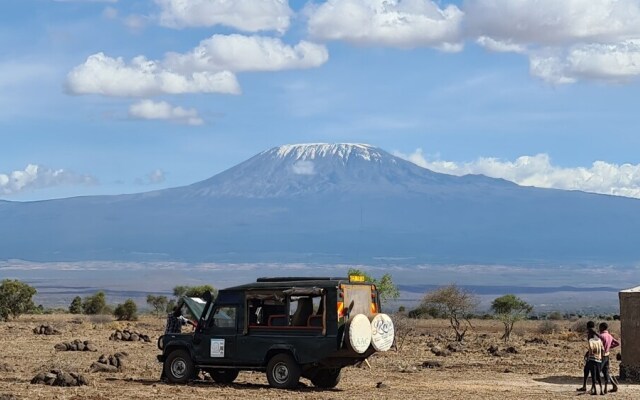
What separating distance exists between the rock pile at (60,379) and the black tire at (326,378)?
497 centimetres

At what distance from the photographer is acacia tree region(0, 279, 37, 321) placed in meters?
71.0

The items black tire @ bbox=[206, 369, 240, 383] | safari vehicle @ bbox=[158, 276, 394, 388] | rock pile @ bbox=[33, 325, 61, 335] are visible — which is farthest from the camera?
rock pile @ bbox=[33, 325, 61, 335]

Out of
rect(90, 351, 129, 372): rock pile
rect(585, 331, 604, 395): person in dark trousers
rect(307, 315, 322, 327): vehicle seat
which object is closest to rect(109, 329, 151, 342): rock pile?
rect(90, 351, 129, 372): rock pile

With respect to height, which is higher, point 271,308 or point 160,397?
point 271,308

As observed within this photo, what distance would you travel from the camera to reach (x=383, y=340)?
25.8m

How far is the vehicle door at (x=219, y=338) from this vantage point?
26.2 m

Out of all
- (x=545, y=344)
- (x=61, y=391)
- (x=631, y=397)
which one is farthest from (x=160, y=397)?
(x=545, y=344)

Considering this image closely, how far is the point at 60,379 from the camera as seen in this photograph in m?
25.5

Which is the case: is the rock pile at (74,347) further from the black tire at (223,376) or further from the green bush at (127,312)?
the green bush at (127,312)

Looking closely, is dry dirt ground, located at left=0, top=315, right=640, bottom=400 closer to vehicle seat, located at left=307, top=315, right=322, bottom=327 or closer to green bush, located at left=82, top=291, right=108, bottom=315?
vehicle seat, located at left=307, top=315, right=322, bottom=327

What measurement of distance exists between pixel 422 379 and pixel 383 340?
155 inches

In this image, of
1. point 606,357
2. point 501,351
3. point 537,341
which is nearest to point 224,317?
point 606,357

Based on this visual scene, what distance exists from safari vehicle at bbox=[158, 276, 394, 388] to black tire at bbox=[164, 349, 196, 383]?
2 centimetres

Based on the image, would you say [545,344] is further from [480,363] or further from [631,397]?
[631,397]
